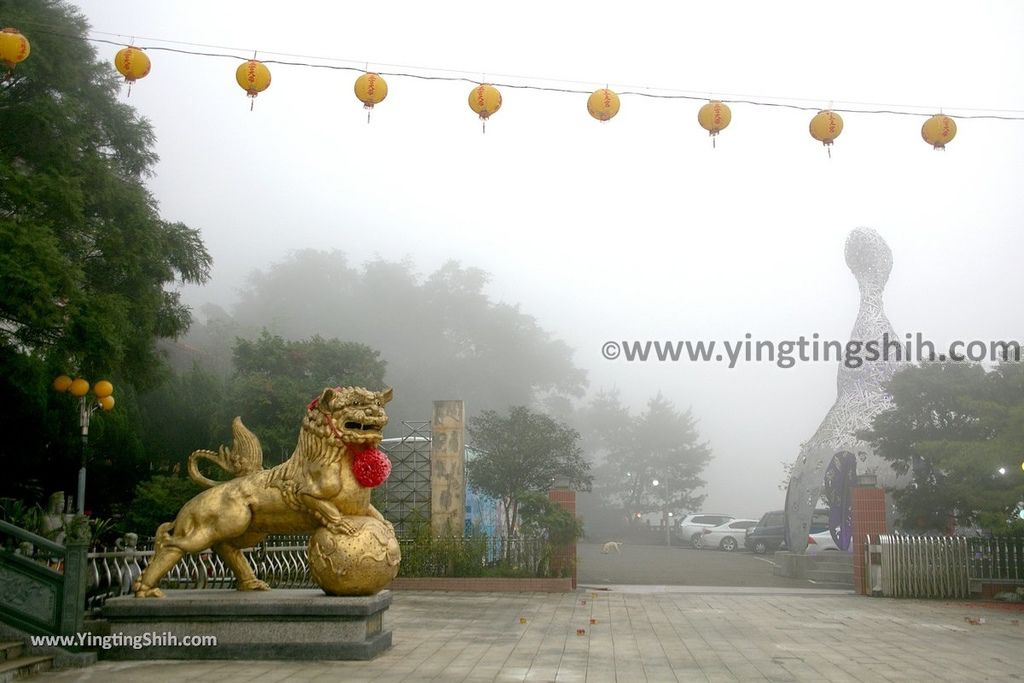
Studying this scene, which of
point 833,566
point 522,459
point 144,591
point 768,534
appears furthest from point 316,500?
point 768,534

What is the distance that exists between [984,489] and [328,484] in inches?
453

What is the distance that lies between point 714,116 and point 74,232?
24.8 feet

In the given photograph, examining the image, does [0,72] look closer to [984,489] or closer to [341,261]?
[984,489]

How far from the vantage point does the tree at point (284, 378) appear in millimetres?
21594

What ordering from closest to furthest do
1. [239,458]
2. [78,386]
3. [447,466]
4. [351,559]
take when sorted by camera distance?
[351,559]
[239,458]
[78,386]
[447,466]

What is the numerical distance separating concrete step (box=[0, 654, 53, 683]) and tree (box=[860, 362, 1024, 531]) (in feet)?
41.5

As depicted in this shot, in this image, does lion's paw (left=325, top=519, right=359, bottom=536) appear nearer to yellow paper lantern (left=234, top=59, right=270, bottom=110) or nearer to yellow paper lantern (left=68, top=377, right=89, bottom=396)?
yellow paper lantern (left=234, top=59, right=270, bottom=110)

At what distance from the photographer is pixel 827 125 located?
356 inches

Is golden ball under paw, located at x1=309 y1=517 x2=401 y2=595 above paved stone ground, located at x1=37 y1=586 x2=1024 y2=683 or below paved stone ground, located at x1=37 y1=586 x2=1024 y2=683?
above

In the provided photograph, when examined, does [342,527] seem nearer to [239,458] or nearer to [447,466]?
[239,458]

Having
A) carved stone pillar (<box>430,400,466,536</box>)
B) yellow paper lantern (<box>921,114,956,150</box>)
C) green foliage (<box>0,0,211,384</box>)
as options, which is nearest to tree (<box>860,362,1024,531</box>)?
yellow paper lantern (<box>921,114,956,150</box>)

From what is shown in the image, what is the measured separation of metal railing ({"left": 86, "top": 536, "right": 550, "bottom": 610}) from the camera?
8.65 metres

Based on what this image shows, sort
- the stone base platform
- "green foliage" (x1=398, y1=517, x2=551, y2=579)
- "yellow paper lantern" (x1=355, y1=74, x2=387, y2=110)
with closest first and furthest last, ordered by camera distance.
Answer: the stone base platform
"yellow paper lantern" (x1=355, y1=74, x2=387, y2=110)
"green foliage" (x1=398, y1=517, x2=551, y2=579)

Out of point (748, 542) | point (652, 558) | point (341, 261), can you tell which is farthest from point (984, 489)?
point (341, 261)
